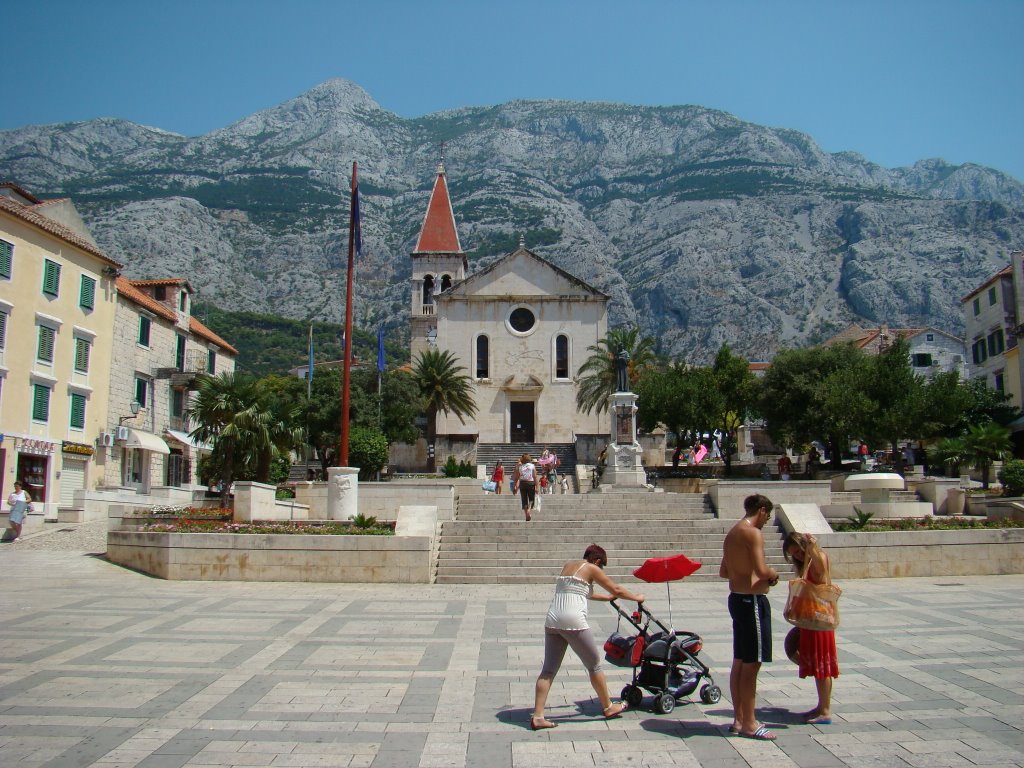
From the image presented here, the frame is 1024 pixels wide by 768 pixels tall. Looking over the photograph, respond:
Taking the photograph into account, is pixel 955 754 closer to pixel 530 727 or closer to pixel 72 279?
pixel 530 727

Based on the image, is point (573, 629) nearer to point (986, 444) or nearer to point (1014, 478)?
point (1014, 478)

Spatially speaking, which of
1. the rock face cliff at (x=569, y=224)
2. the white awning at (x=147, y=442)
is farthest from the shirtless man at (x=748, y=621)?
the rock face cliff at (x=569, y=224)

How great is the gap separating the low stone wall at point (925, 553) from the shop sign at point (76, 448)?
26.2 meters

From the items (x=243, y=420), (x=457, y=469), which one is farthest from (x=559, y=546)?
(x=457, y=469)

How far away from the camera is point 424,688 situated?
745 cm

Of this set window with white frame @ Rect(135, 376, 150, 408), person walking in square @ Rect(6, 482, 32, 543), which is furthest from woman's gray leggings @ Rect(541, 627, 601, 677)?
window with white frame @ Rect(135, 376, 150, 408)

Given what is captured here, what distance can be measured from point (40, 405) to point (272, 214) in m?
99.6

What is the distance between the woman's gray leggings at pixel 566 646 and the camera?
608cm

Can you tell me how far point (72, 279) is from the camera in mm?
30141

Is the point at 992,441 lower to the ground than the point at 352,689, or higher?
higher

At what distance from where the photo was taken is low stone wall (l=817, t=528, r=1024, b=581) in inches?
607

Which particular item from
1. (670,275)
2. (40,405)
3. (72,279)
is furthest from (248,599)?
(670,275)

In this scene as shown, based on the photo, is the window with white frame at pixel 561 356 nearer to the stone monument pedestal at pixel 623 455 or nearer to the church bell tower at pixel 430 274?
the church bell tower at pixel 430 274

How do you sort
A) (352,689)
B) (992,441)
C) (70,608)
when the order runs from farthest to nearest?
(992,441)
(70,608)
(352,689)
